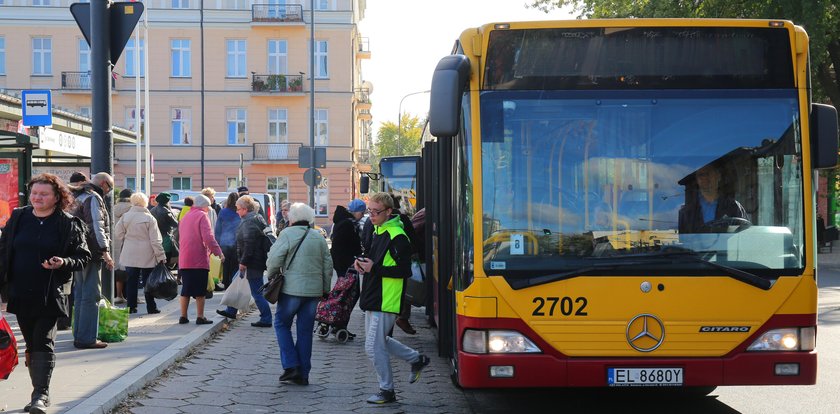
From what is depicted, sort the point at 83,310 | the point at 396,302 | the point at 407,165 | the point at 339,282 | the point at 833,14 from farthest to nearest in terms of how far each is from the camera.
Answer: the point at 833,14, the point at 407,165, the point at 339,282, the point at 83,310, the point at 396,302

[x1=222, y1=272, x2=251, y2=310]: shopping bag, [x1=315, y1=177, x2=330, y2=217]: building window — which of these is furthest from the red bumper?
[x1=315, y1=177, x2=330, y2=217]: building window

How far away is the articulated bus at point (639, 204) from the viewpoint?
6855mm

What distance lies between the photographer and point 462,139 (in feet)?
23.4

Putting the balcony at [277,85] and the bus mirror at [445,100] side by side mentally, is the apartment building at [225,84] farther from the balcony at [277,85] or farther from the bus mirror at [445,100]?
the bus mirror at [445,100]

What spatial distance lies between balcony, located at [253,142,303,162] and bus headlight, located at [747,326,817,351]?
5071 centimetres

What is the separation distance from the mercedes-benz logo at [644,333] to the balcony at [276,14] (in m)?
50.9

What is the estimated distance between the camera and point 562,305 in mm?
6871

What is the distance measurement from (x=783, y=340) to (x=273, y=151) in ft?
168

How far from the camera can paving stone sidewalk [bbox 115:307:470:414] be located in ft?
27.3

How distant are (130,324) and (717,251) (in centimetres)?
839

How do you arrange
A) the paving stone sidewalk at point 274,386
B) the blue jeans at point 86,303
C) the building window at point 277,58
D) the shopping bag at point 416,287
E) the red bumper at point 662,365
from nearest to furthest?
the red bumper at point 662,365 → the paving stone sidewalk at point 274,386 → the blue jeans at point 86,303 → the shopping bag at point 416,287 → the building window at point 277,58

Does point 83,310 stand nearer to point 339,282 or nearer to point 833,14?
point 339,282

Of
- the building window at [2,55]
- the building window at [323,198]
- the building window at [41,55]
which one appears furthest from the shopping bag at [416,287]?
the building window at [2,55]

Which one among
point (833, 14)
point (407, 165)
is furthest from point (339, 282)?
point (833, 14)
